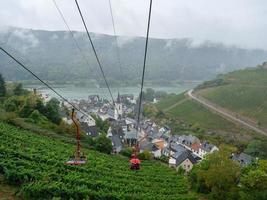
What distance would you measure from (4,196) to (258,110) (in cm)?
7926

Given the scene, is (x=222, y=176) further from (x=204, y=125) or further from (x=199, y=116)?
(x=199, y=116)

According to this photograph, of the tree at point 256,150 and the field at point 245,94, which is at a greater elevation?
the field at point 245,94

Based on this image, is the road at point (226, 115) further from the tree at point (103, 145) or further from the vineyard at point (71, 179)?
the vineyard at point (71, 179)

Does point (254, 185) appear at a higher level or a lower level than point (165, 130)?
lower

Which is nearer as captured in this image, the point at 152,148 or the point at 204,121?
the point at 152,148

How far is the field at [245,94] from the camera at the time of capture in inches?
3398

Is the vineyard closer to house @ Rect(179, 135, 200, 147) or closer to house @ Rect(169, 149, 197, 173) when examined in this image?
house @ Rect(169, 149, 197, 173)

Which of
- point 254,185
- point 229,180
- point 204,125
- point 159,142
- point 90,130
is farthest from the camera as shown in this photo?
point 204,125

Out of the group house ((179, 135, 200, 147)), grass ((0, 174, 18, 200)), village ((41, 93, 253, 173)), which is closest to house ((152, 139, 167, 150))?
village ((41, 93, 253, 173))

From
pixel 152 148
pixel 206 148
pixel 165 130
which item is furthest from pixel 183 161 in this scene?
pixel 165 130

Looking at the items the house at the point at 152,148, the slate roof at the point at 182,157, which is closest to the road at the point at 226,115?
the house at the point at 152,148

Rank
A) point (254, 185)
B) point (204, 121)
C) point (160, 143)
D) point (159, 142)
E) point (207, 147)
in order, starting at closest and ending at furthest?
point (254, 185), point (207, 147), point (160, 143), point (159, 142), point (204, 121)

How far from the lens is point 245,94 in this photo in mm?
99438

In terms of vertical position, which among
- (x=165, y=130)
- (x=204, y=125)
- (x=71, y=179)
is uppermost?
(x=204, y=125)
